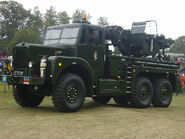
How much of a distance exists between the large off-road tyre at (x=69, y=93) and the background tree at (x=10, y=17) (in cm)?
5726

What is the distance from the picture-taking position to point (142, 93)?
13172mm

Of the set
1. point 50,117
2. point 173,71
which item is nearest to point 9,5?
point 173,71

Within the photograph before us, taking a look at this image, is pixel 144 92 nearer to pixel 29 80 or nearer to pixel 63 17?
pixel 29 80

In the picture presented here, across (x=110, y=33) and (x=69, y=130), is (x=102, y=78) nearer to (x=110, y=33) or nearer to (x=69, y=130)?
(x=110, y=33)

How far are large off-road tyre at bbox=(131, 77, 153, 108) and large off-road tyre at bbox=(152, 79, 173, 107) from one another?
0.60 m

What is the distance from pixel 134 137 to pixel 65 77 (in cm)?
389

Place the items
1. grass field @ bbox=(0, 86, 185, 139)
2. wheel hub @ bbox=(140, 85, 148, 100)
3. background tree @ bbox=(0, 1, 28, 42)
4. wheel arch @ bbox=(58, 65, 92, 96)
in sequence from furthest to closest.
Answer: background tree @ bbox=(0, 1, 28, 42)
wheel hub @ bbox=(140, 85, 148, 100)
wheel arch @ bbox=(58, 65, 92, 96)
grass field @ bbox=(0, 86, 185, 139)

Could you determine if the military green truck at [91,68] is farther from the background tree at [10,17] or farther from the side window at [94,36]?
the background tree at [10,17]

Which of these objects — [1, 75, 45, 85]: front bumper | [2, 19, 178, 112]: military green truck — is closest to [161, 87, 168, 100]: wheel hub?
[2, 19, 178, 112]: military green truck

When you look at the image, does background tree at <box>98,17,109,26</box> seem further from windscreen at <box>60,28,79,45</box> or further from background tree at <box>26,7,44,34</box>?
windscreen at <box>60,28,79,45</box>

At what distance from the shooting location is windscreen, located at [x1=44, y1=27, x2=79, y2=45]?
11.2 metres

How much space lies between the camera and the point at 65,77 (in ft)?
33.4

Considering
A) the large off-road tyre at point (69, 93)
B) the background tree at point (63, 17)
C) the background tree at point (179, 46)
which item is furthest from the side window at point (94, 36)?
the background tree at point (179, 46)

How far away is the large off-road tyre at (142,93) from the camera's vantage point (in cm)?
1277
